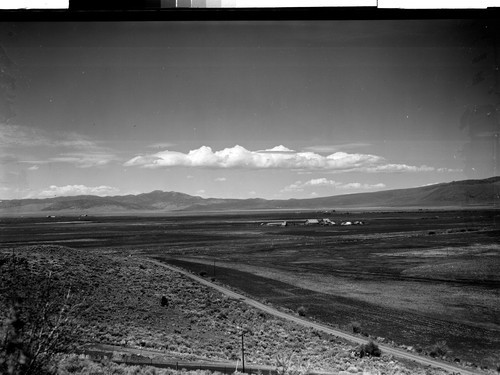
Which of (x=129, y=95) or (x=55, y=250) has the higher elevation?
(x=129, y=95)

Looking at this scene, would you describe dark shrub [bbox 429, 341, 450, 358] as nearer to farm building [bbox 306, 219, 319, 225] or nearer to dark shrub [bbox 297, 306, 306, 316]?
dark shrub [bbox 297, 306, 306, 316]

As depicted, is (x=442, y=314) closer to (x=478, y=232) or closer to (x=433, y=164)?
(x=478, y=232)

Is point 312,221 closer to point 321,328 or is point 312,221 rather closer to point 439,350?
point 321,328

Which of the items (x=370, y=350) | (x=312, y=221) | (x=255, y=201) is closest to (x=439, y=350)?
(x=370, y=350)

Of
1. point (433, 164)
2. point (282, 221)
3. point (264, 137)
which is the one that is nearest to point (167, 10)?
point (264, 137)

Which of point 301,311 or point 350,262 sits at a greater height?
point 350,262

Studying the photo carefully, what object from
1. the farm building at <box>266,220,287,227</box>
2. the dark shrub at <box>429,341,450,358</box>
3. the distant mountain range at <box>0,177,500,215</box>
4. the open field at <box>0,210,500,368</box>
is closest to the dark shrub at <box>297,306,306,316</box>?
the open field at <box>0,210,500,368</box>

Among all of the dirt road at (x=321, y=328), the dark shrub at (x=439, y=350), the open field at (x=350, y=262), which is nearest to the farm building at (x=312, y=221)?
the open field at (x=350, y=262)
